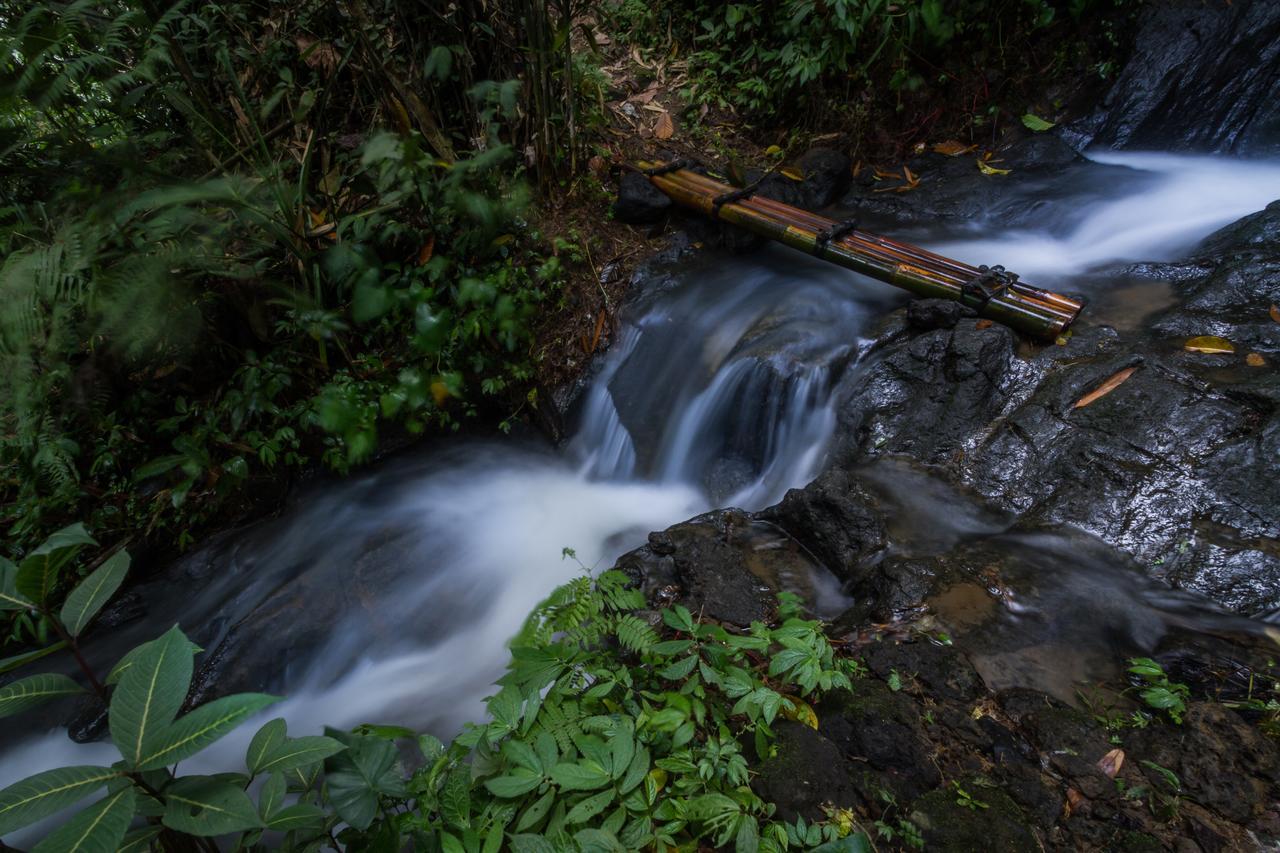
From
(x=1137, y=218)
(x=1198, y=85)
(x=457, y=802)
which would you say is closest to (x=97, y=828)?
(x=457, y=802)

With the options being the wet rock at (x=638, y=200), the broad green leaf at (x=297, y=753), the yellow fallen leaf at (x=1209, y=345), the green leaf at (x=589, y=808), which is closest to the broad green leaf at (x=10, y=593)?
the broad green leaf at (x=297, y=753)

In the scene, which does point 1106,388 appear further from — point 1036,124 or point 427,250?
point 427,250

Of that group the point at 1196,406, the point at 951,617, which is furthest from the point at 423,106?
the point at 1196,406

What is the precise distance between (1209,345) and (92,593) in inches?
193

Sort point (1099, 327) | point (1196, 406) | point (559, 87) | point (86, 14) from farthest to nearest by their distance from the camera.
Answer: point (559, 87)
point (1099, 327)
point (86, 14)
point (1196, 406)

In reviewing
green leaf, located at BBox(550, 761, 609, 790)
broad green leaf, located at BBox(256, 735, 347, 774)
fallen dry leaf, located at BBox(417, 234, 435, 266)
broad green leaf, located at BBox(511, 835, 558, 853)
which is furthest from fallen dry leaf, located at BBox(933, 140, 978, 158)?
broad green leaf, located at BBox(256, 735, 347, 774)

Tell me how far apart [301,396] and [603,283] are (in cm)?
232

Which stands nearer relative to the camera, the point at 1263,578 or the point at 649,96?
the point at 1263,578

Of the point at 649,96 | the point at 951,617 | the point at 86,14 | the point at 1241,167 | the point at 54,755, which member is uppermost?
the point at 86,14

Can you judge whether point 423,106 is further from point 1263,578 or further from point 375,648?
point 1263,578

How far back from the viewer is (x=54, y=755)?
11.1 ft

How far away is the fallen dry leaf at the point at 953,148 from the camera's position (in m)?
6.14

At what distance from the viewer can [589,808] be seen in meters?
1.75

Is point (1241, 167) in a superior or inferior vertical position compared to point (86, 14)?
inferior
